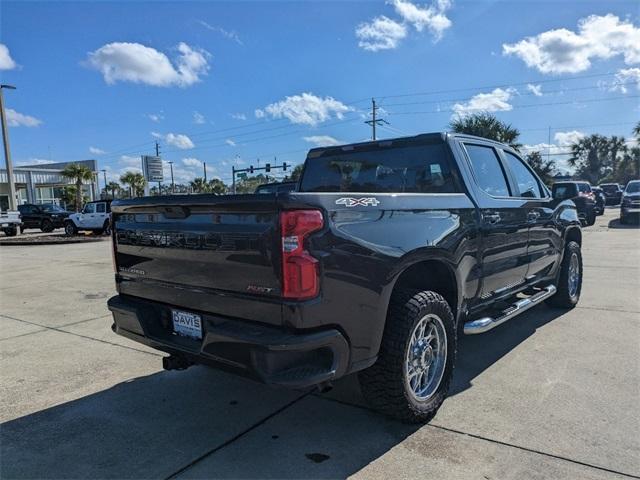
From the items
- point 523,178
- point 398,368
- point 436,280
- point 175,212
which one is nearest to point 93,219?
point 523,178

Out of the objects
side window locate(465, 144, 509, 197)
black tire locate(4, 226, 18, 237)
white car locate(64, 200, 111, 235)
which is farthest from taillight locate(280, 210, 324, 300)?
black tire locate(4, 226, 18, 237)

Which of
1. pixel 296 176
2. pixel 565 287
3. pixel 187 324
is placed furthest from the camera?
pixel 296 176

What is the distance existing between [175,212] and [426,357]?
198cm

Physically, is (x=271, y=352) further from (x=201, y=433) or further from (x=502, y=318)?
(x=502, y=318)

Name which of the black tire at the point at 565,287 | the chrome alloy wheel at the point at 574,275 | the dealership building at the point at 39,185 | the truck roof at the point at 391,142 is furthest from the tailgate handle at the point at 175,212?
the dealership building at the point at 39,185

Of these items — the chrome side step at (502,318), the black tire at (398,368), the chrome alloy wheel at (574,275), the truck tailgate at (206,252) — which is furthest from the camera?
the chrome alloy wheel at (574,275)

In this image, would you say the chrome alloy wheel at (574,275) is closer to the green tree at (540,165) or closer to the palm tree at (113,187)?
the green tree at (540,165)

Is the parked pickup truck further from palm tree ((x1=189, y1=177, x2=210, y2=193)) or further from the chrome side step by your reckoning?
palm tree ((x1=189, y1=177, x2=210, y2=193))

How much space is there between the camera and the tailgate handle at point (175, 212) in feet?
9.92

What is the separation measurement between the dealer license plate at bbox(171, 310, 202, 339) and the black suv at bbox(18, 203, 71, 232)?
28232 millimetres

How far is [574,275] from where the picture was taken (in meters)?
6.29

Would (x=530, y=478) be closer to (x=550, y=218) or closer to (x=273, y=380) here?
(x=273, y=380)

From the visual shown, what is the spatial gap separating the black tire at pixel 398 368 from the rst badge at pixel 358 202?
2.23 feet

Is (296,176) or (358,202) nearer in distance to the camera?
(358,202)
